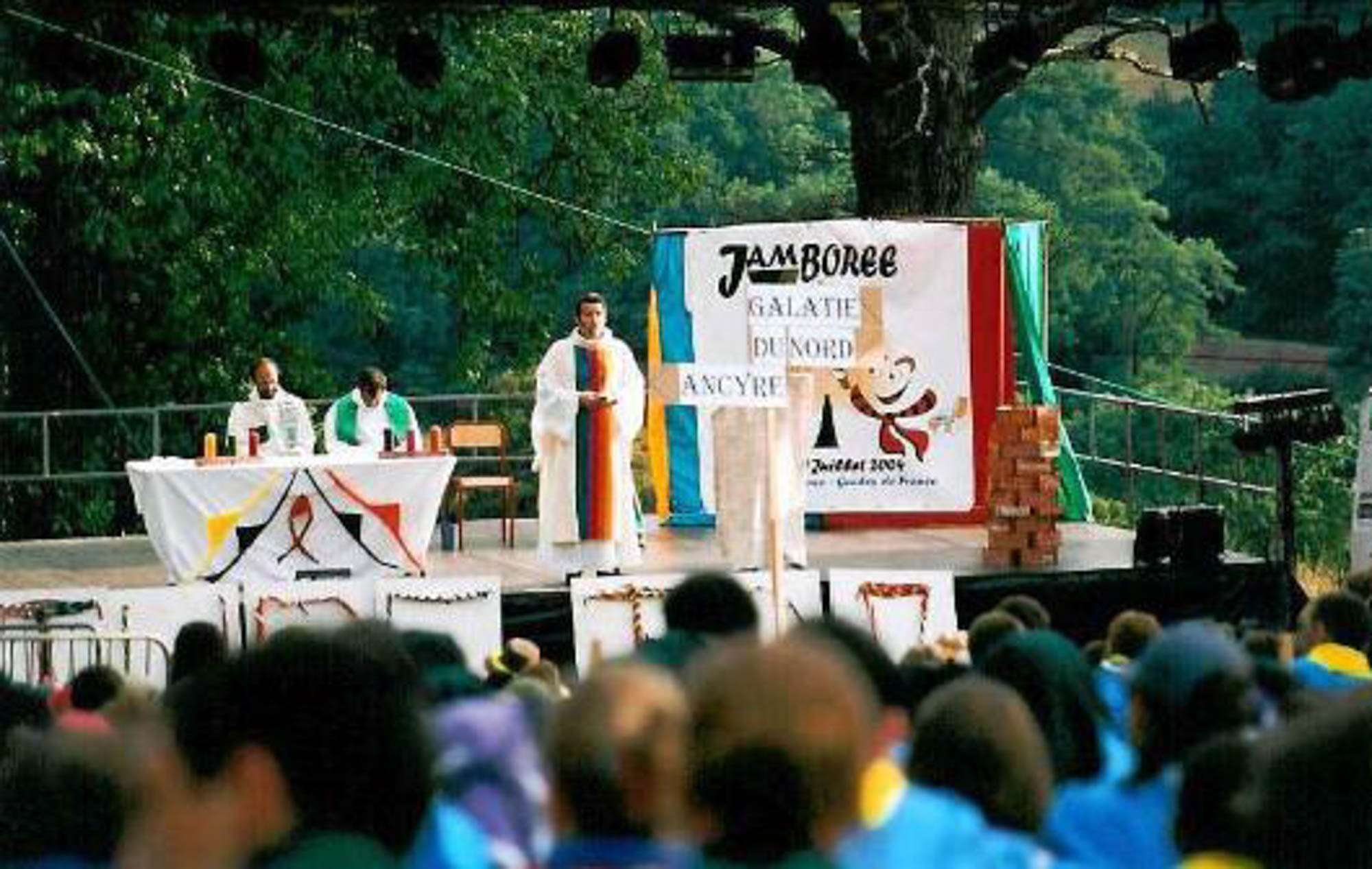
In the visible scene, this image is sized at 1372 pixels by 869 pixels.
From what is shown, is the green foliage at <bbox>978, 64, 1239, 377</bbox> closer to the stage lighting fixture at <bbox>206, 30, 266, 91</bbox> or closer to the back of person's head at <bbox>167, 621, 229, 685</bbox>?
the stage lighting fixture at <bbox>206, 30, 266, 91</bbox>

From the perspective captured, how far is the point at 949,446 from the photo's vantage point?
65.7 feet

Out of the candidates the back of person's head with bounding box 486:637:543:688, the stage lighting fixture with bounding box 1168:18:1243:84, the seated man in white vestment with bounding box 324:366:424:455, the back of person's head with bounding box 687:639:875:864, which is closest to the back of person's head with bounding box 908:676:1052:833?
the back of person's head with bounding box 687:639:875:864

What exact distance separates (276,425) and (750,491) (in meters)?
3.00

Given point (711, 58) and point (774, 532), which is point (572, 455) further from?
point (774, 532)

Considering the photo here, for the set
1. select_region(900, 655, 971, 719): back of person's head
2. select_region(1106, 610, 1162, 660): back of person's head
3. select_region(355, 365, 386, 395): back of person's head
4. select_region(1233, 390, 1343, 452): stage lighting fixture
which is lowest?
select_region(900, 655, 971, 719): back of person's head

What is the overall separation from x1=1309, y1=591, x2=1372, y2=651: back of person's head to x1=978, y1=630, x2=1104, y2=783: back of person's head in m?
2.39

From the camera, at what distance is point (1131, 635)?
7926mm

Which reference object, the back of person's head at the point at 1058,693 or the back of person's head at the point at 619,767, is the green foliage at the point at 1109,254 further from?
the back of person's head at the point at 619,767

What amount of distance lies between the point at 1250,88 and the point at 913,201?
160 ft

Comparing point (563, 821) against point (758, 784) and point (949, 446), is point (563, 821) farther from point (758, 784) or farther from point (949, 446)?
A: point (949, 446)

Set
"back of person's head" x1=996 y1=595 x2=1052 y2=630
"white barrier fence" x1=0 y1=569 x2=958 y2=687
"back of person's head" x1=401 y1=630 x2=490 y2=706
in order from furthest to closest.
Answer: "white barrier fence" x1=0 y1=569 x2=958 y2=687 → "back of person's head" x1=996 y1=595 x2=1052 y2=630 → "back of person's head" x1=401 y1=630 x2=490 y2=706

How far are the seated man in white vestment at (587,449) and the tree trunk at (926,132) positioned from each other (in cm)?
397

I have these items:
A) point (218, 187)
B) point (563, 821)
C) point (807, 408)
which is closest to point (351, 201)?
point (218, 187)

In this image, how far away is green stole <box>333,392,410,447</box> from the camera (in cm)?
1905
